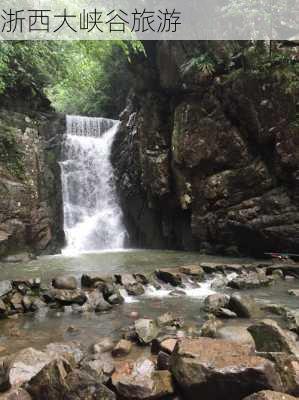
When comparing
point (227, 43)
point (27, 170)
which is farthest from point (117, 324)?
point (227, 43)

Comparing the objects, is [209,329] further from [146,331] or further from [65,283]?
[65,283]

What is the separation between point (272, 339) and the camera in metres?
4.52

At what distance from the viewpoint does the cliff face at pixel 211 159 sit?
487 inches

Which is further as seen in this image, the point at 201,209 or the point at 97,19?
the point at 201,209

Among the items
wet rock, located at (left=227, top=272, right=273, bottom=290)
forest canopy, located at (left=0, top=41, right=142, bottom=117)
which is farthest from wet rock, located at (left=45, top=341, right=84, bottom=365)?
forest canopy, located at (left=0, top=41, right=142, bottom=117)

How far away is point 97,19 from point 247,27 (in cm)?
705

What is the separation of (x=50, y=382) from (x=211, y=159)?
37.8 feet

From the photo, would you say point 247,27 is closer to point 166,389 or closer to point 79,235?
point 79,235

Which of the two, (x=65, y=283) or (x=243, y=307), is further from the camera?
(x=65, y=283)

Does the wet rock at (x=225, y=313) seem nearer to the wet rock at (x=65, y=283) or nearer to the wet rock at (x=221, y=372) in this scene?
the wet rock at (x=221, y=372)

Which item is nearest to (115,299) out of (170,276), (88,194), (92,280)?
(92,280)

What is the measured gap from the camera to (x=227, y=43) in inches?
542

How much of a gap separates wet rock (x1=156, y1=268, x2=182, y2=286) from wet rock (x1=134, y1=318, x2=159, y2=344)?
3.56m

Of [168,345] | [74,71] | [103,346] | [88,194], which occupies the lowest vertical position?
[103,346]
